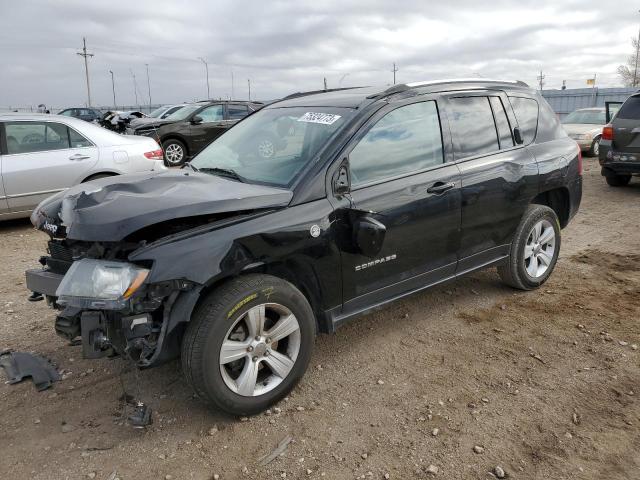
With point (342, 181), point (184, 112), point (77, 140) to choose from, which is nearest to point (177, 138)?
point (184, 112)

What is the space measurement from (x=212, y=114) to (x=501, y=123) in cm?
1046

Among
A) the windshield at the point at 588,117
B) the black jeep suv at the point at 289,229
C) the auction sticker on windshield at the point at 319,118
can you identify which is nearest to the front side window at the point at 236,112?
the windshield at the point at 588,117

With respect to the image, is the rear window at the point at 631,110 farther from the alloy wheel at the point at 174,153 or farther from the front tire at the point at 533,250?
the alloy wheel at the point at 174,153

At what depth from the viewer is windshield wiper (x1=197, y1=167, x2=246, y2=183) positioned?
11.4 ft

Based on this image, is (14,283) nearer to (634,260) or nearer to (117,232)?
(117,232)

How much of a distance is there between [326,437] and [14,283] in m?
3.93

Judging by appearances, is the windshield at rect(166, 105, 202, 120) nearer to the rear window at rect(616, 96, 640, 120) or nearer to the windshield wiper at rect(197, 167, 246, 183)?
the rear window at rect(616, 96, 640, 120)

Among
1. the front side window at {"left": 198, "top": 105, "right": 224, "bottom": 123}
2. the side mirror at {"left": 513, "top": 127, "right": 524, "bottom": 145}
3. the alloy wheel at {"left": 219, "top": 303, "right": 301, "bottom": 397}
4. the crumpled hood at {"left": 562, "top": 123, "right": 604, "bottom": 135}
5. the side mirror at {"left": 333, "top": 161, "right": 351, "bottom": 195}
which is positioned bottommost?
the alloy wheel at {"left": 219, "top": 303, "right": 301, "bottom": 397}

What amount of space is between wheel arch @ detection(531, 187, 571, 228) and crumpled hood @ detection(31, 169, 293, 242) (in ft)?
9.20

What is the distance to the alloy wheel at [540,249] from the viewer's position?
459cm

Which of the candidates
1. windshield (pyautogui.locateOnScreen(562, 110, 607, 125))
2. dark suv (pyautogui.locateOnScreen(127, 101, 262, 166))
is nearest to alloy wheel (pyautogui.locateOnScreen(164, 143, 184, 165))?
dark suv (pyautogui.locateOnScreen(127, 101, 262, 166))

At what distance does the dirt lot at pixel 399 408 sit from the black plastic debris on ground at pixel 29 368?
0.24 ft

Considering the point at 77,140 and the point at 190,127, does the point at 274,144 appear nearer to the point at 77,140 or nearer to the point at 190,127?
the point at 77,140

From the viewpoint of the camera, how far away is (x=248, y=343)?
2875 millimetres
